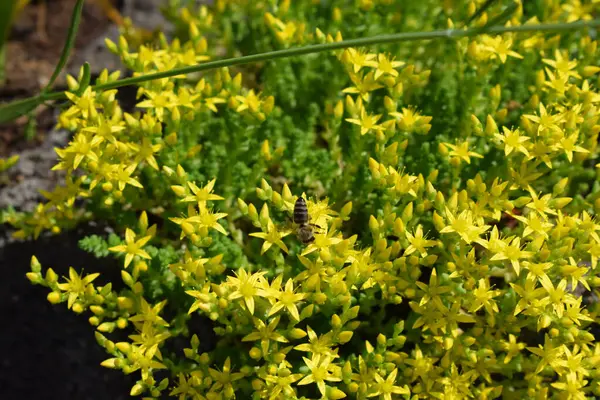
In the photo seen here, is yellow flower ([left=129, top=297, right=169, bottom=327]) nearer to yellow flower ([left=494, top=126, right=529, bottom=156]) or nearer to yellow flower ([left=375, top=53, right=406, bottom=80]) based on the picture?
yellow flower ([left=375, top=53, right=406, bottom=80])

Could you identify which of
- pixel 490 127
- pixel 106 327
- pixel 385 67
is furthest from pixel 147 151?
pixel 490 127

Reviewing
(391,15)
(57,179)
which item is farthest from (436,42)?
(57,179)

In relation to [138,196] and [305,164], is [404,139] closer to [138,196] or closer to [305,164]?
[305,164]

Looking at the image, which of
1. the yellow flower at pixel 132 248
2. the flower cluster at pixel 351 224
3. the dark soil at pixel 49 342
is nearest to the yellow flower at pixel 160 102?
the flower cluster at pixel 351 224

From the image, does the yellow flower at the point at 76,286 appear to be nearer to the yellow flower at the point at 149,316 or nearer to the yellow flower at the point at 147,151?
the yellow flower at the point at 149,316

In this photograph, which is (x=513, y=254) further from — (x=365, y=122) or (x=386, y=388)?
(x=365, y=122)
